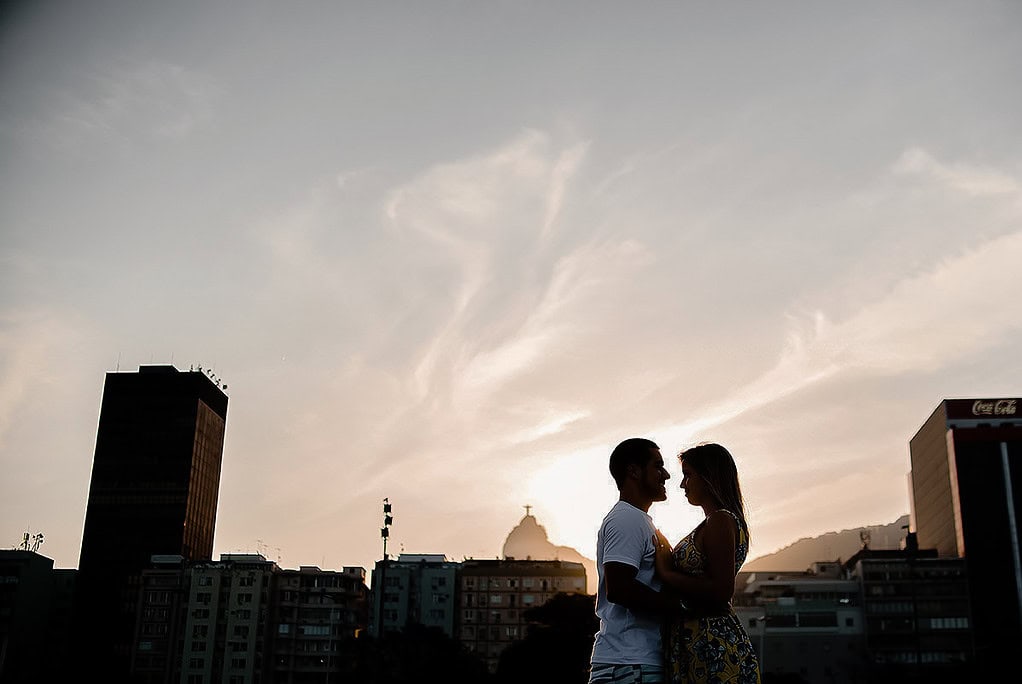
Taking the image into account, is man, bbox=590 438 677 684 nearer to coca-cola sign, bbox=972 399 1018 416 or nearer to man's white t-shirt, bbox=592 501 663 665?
man's white t-shirt, bbox=592 501 663 665

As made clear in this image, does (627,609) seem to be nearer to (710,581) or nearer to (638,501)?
(710,581)

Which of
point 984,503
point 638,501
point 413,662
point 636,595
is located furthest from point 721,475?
point 984,503

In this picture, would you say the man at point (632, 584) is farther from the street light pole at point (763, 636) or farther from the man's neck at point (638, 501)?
the street light pole at point (763, 636)

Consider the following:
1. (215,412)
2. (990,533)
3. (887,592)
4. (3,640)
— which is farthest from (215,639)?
(990,533)

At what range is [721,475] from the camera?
6.51 m

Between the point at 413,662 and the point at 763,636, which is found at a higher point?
the point at 763,636

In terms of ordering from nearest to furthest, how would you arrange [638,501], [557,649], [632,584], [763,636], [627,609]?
[632,584] < [627,609] < [638,501] < [557,649] < [763,636]

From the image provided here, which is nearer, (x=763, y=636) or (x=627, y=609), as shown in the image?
(x=627, y=609)

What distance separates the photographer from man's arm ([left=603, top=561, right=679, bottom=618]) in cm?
627

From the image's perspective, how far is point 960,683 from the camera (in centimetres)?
6419

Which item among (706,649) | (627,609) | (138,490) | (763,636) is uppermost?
(138,490)

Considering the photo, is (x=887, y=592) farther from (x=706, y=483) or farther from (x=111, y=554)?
(x=706, y=483)

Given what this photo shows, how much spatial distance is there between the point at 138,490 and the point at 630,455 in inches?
4985

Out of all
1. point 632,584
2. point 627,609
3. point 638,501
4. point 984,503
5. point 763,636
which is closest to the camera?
point 632,584
